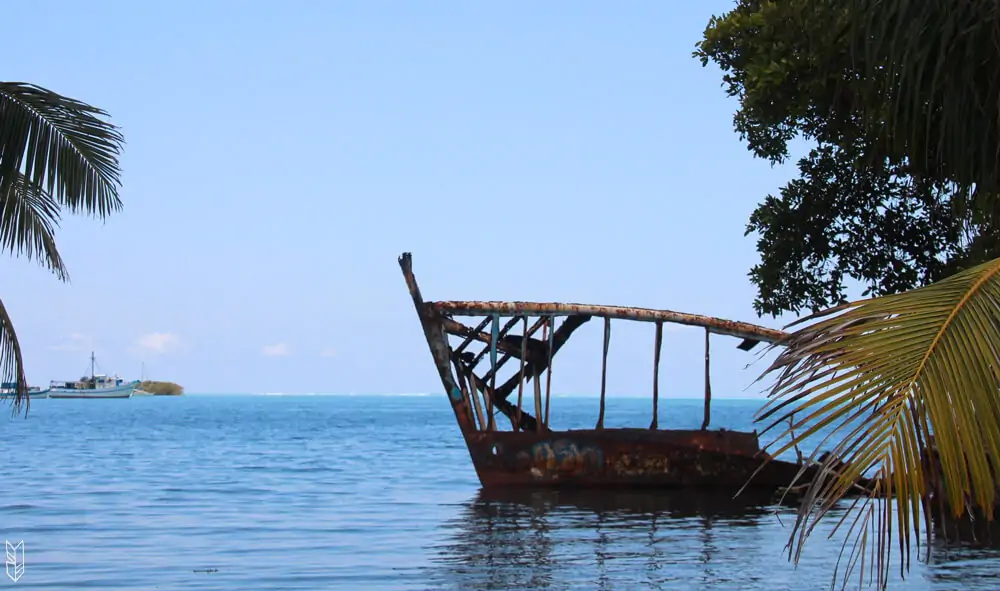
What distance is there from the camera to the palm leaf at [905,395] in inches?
146

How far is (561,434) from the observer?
69.9 feet

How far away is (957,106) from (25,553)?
13689mm

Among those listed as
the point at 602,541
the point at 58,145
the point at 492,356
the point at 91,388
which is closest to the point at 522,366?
the point at 492,356

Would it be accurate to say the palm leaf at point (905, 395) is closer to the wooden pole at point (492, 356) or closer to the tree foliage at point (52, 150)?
the tree foliage at point (52, 150)

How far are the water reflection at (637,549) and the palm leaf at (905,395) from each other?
15.4 ft

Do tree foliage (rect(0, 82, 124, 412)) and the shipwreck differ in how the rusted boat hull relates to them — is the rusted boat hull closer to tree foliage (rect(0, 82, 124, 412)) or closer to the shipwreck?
the shipwreck

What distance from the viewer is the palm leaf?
3711 millimetres

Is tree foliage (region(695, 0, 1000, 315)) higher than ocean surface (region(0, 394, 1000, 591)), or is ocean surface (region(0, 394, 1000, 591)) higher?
tree foliage (region(695, 0, 1000, 315))

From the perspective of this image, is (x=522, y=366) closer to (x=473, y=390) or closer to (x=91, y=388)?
Result: (x=473, y=390)
